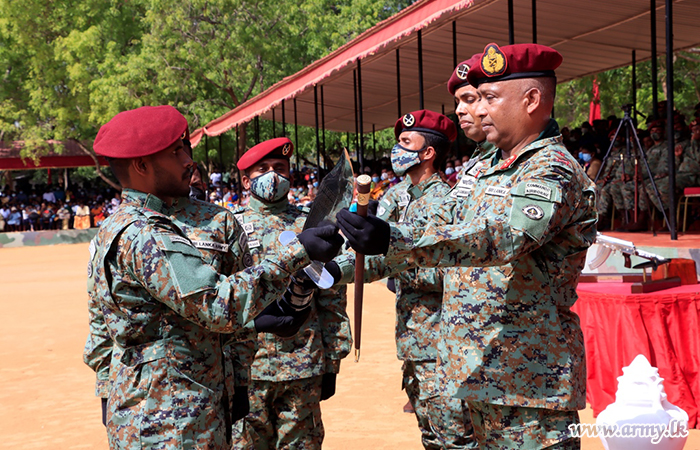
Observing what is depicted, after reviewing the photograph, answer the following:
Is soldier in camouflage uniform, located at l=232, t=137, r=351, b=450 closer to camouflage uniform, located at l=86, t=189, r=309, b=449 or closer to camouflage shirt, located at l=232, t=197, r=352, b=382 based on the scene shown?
camouflage shirt, located at l=232, t=197, r=352, b=382

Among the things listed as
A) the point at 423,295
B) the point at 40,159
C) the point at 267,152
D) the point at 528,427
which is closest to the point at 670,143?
the point at 423,295

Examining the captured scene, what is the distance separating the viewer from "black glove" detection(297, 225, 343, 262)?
2.27 metres

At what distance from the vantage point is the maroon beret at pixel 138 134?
253 centimetres

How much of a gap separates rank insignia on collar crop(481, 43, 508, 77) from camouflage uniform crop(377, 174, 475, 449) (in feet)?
4.83

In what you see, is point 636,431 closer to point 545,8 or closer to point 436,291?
point 436,291

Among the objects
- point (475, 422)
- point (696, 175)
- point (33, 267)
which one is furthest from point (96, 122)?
point (475, 422)

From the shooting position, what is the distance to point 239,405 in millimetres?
2955

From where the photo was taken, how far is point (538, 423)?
2.50 metres

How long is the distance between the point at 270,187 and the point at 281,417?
4.41 ft

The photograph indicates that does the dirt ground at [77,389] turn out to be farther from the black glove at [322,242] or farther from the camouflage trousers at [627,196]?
the camouflage trousers at [627,196]

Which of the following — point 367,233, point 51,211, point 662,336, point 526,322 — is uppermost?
point 367,233

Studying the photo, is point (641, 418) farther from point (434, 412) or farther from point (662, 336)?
point (662, 336)
